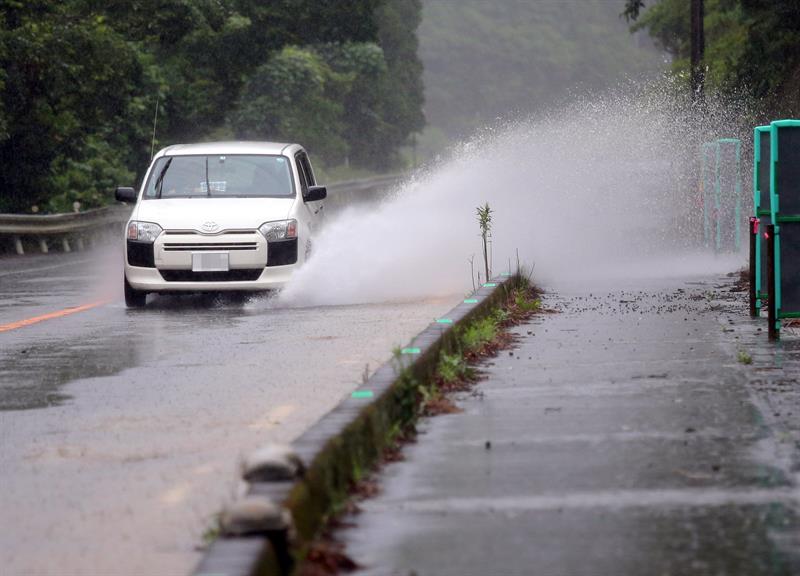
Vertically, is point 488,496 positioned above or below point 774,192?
below

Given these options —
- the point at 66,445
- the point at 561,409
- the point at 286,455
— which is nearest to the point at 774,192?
the point at 561,409

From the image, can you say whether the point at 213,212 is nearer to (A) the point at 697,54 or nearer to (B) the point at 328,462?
(B) the point at 328,462

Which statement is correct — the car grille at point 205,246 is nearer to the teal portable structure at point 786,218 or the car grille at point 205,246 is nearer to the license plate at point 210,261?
the license plate at point 210,261

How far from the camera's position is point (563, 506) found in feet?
21.6

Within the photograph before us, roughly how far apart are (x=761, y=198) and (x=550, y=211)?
1249 centimetres

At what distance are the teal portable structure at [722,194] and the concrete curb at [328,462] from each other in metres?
14.8

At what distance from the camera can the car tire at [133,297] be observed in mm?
17766

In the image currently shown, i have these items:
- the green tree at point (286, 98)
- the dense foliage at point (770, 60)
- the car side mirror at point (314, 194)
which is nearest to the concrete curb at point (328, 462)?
the car side mirror at point (314, 194)

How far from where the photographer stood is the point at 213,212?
17734mm

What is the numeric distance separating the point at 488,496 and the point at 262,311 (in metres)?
10.2

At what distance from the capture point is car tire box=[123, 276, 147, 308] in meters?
17.8

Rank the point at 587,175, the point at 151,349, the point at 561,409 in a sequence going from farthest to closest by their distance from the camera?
the point at 587,175 < the point at 151,349 < the point at 561,409

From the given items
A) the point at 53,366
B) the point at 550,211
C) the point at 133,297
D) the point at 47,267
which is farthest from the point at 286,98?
the point at 53,366

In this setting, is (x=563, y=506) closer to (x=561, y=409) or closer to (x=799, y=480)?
(x=799, y=480)
